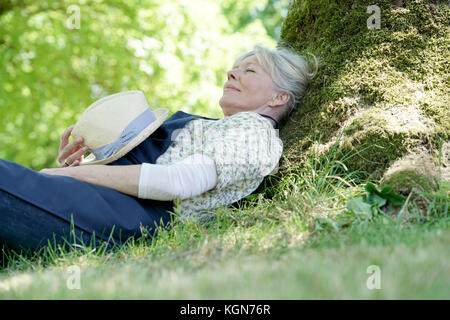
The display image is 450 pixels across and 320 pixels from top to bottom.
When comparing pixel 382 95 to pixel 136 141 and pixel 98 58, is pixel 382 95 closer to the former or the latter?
pixel 136 141

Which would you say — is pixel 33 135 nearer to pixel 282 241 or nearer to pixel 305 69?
pixel 305 69

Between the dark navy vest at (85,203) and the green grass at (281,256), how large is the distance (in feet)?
0.36

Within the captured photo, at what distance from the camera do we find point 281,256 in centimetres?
211

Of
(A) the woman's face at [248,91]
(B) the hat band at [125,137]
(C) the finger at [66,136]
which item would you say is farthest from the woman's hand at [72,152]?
(A) the woman's face at [248,91]

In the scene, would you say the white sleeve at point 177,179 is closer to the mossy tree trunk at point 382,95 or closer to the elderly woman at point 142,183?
the elderly woman at point 142,183

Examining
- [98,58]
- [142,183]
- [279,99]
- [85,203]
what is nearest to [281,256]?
[142,183]

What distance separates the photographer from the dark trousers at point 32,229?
7.98ft

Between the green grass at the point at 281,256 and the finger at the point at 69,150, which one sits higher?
the finger at the point at 69,150

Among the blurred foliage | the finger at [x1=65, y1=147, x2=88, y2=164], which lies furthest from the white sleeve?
the blurred foliage

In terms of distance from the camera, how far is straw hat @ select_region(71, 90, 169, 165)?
2906 millimetres

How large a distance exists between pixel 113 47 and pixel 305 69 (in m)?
6.01

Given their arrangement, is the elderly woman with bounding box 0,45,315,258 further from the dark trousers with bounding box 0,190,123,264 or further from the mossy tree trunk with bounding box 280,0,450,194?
the mossy tree trunk with bounding box 280,0,450,194

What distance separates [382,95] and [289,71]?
694mm
